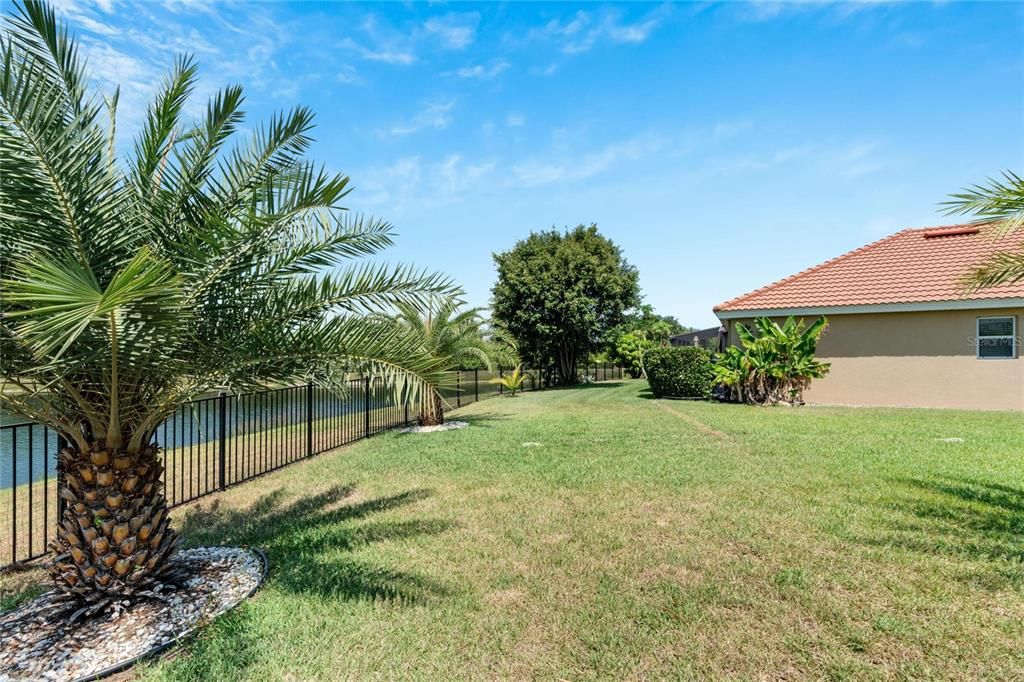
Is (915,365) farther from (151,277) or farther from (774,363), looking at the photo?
(151,277)

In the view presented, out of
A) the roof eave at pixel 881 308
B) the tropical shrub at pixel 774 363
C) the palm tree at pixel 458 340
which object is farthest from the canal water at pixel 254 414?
the roof eave at pixel 881 308

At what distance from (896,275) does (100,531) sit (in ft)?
58.4

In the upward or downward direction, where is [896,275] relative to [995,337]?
upward

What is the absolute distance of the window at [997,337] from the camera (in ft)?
39.9

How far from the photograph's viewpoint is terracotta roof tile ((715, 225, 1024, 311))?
12898 mm

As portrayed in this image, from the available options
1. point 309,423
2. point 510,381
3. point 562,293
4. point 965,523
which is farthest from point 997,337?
point 309,423

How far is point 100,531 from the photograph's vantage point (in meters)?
3.09

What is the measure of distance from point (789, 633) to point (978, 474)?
525cm

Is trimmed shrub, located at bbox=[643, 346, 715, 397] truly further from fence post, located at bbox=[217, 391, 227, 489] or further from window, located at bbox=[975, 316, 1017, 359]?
fence post, located at bbox=[217, 391, 227, 489]

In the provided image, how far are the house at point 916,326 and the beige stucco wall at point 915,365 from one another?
0.02m

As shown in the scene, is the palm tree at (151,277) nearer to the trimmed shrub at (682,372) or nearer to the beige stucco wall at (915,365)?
the trimmed shrub at (682,372)

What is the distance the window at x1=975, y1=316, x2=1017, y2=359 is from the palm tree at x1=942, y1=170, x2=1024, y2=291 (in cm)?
992

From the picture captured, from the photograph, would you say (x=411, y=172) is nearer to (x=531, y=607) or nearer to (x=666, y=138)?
(x=666, y=138)

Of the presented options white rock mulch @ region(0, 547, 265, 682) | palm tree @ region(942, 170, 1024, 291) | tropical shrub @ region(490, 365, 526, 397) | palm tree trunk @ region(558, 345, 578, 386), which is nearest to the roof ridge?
tropical shrub @ region(490, 365, 526, 397)
